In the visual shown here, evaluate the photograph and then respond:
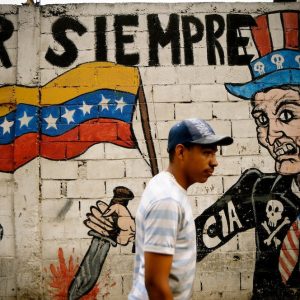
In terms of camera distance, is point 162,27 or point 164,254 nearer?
point 164,254

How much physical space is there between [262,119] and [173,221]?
2.93 m

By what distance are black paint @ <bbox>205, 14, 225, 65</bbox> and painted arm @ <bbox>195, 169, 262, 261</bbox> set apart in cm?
134

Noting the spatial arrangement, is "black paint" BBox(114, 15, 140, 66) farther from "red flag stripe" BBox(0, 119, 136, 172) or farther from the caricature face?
the caricature face

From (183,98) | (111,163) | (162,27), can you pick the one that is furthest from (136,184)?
(162,27)

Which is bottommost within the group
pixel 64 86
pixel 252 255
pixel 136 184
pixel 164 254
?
pixel 252 255

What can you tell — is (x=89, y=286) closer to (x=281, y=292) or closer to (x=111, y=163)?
(x=111, y=163)

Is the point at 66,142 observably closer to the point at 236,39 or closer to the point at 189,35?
the point at 189,35

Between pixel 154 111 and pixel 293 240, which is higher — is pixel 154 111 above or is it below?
above

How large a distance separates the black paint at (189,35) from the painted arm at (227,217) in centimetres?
145

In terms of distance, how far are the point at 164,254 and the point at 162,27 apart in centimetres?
323

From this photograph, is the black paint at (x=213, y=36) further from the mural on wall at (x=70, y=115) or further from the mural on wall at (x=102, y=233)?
the mural on wall at (x=102, y=233)

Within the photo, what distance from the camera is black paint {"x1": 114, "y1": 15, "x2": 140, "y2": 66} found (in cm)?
416

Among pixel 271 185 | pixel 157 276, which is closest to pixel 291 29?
pixel 271 185

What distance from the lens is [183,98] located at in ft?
13.6
